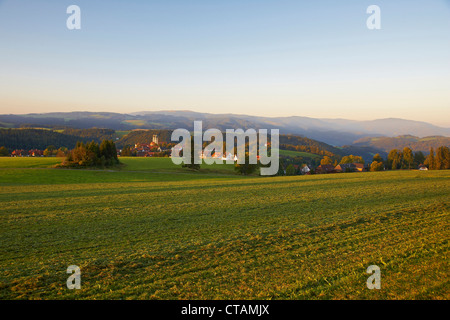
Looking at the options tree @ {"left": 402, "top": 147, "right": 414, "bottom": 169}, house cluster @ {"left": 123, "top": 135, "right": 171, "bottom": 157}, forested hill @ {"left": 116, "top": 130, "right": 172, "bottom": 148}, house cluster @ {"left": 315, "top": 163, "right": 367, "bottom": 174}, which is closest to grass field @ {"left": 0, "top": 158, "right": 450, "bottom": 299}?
tree @ {"left": 402, "top": 147, "right": 414, "bottom": 169}

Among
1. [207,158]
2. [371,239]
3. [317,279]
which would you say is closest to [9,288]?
[317,279]

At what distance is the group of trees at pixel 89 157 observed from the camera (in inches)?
2331

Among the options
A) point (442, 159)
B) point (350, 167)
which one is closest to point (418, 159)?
point (442, 159)

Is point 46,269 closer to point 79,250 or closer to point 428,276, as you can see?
point 79,250

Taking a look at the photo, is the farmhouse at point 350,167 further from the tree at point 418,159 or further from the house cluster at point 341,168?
the tree at point 418,159

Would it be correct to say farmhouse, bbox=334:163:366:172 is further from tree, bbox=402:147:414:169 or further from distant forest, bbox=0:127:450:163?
distant forest, bbox=0:127:450:163

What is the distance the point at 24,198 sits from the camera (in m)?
→ 26.7

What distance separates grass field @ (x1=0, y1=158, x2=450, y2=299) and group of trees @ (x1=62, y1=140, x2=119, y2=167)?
3885 cm

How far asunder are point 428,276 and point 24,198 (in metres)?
31.2

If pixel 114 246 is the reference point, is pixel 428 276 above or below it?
above

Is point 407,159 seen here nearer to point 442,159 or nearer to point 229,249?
point 442,159

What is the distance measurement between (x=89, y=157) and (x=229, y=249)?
5616 cm

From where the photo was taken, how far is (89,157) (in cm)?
5931

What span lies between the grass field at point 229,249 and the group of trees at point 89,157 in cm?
3885
